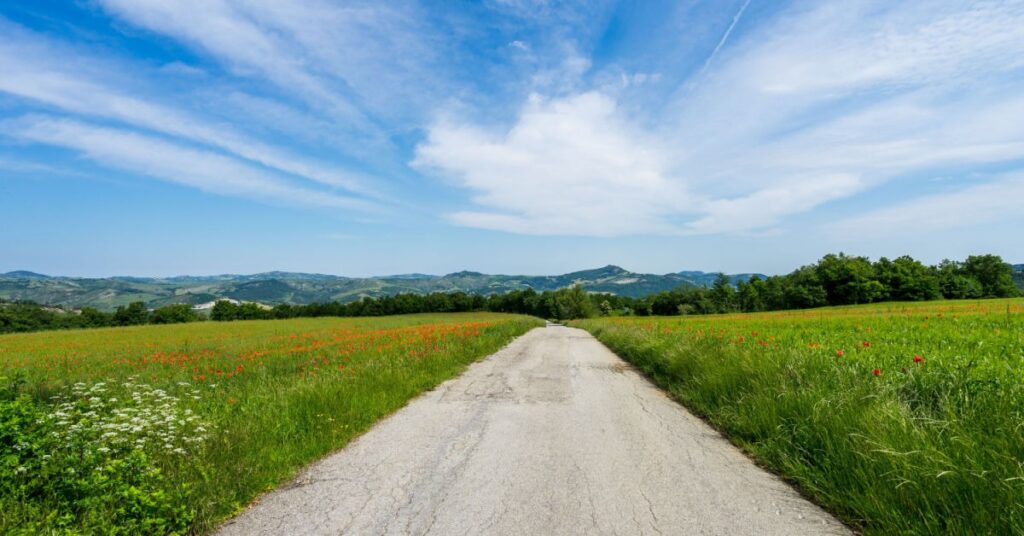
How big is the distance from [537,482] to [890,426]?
3.54 m

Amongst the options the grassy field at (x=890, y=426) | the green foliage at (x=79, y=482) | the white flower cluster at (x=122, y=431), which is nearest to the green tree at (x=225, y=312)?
the white flower cluster at (x=122, y=431)

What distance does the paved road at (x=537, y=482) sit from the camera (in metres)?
3.57

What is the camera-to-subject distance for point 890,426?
4.07m

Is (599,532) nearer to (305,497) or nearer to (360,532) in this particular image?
(360,532)

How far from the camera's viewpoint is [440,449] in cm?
544

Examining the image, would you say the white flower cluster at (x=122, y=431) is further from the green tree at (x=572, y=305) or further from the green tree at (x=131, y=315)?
the green tree at (x=572, y=305)

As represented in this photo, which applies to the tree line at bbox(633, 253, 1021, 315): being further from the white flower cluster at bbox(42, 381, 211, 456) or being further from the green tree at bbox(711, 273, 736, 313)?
the white flower cluster at bbox(42, 381, 211, 456)

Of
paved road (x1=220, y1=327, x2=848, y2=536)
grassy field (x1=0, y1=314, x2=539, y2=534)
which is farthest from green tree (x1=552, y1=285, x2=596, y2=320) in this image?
grassy field (x1=0, y1=314, x2=539, y2=534)

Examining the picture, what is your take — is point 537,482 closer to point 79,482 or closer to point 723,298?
point 79,482

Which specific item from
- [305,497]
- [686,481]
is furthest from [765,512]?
[305,497]

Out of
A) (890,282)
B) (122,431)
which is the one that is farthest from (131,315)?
(890,282)

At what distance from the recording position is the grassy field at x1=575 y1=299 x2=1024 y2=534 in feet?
10.4

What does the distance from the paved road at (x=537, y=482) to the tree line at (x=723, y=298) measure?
87.5 metres

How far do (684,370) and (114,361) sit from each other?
71.1 feet
